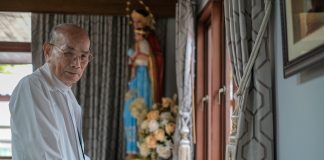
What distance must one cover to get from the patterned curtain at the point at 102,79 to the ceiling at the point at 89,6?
77 mm

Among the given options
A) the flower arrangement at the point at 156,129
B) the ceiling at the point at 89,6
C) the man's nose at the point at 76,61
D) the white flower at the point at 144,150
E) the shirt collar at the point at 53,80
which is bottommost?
the white flower at the point at 144,150

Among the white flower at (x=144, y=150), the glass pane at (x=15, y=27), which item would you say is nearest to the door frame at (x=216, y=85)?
the white flower at (x=144, y=150)

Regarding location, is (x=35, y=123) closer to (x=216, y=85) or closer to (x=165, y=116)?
(x=216, y=85)

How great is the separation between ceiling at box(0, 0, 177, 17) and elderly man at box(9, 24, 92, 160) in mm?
2461

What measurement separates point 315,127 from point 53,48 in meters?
1.11

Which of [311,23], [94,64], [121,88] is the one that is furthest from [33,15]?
[311,23]

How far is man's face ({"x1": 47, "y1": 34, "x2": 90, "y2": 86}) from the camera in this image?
5.64 feet

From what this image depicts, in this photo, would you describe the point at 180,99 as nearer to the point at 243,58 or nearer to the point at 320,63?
the point at 243,58

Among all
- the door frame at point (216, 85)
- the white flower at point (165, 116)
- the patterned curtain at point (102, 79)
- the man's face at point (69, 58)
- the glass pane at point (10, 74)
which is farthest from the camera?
the glass pane at point (10, 74)

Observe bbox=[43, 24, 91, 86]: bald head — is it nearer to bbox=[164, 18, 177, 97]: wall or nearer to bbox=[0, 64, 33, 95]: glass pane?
bbox=[164, 18, 177, 97]: wall

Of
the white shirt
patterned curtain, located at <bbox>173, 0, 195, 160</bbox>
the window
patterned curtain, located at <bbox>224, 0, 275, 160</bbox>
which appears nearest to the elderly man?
the white shirt

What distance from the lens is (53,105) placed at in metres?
1.65

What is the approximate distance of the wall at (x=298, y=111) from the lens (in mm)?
1134

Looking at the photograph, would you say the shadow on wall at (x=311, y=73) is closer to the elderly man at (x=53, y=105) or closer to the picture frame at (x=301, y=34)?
the picture frame at (x=301, y=34)
